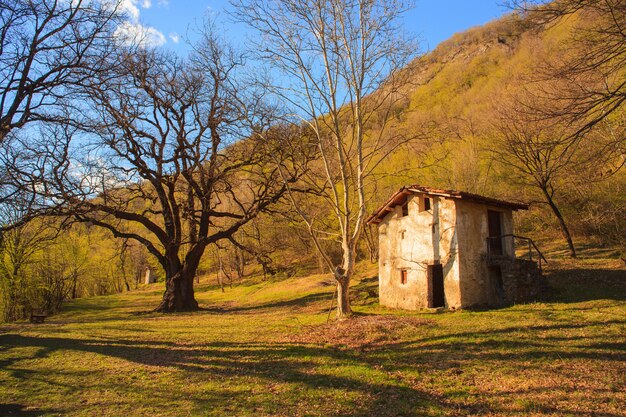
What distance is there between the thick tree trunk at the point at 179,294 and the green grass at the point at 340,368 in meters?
8.19

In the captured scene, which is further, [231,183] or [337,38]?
[231,183]

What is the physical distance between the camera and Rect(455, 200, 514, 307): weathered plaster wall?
17984mm

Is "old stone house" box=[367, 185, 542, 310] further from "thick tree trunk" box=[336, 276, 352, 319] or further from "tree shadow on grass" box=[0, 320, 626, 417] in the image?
"thick tree trunk" box=[336, 276, 352, 319]

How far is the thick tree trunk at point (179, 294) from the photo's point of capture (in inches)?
924

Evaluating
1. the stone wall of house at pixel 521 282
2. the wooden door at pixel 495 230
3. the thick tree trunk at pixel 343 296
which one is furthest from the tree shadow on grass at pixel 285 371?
the wooden door at pixel 495 230

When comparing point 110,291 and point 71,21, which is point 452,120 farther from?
point 110,291

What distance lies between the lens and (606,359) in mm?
8430

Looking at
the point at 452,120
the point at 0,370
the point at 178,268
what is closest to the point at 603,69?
the point at 452,120

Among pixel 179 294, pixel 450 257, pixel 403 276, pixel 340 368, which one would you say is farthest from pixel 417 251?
pixel 179 294

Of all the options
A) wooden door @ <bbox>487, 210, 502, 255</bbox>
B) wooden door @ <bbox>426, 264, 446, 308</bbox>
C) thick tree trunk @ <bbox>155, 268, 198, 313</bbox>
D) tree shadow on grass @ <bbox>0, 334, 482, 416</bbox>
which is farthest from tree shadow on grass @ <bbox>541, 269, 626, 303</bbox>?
thick tree trunk @ <bbox>155, 268, 198, 313</bbox>

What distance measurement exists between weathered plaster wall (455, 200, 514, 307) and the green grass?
3.05 meters

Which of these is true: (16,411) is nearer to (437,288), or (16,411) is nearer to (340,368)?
(340,368)

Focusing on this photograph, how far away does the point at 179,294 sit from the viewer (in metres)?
23.7

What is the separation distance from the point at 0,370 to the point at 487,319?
14035 millimetres
